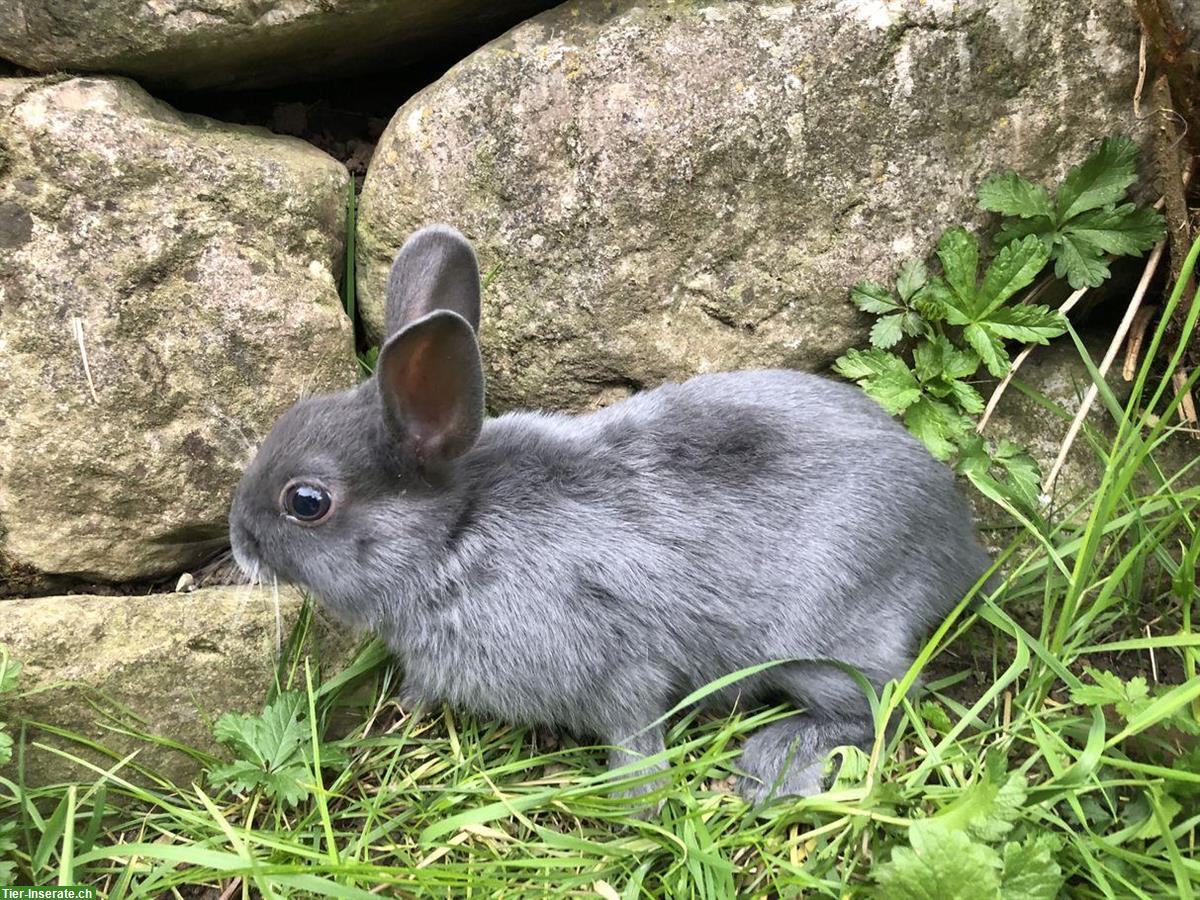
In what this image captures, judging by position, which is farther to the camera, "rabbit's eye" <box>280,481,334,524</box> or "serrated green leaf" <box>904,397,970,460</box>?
"serrated green leaf" <box>904,397,970,460</box>

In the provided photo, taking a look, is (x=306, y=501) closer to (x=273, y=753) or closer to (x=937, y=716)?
(x=273, y=753)

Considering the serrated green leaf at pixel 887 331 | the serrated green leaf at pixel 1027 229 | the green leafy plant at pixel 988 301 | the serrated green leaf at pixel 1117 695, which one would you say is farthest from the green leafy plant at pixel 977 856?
the serrated green leaf at pixel 1027 229

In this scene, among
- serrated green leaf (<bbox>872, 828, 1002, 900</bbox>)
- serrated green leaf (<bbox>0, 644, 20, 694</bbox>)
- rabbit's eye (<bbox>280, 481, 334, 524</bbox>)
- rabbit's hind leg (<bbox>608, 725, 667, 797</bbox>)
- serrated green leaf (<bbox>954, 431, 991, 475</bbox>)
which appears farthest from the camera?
serrated green leaf (<bbox>954, 431, 991, 475</bbox>)

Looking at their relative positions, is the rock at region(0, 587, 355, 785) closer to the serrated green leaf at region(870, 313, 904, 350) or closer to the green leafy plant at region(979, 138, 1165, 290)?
the serrated green leaf at region(870, 313, 904, 350)

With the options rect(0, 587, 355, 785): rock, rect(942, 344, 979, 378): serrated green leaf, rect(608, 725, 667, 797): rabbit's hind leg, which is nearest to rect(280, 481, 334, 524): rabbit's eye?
rect(0, 587, 355, 785): rock

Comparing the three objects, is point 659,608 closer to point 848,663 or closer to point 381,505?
point 848,663

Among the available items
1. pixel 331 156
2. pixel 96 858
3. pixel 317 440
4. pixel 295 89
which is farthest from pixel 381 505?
pixel 295 89
